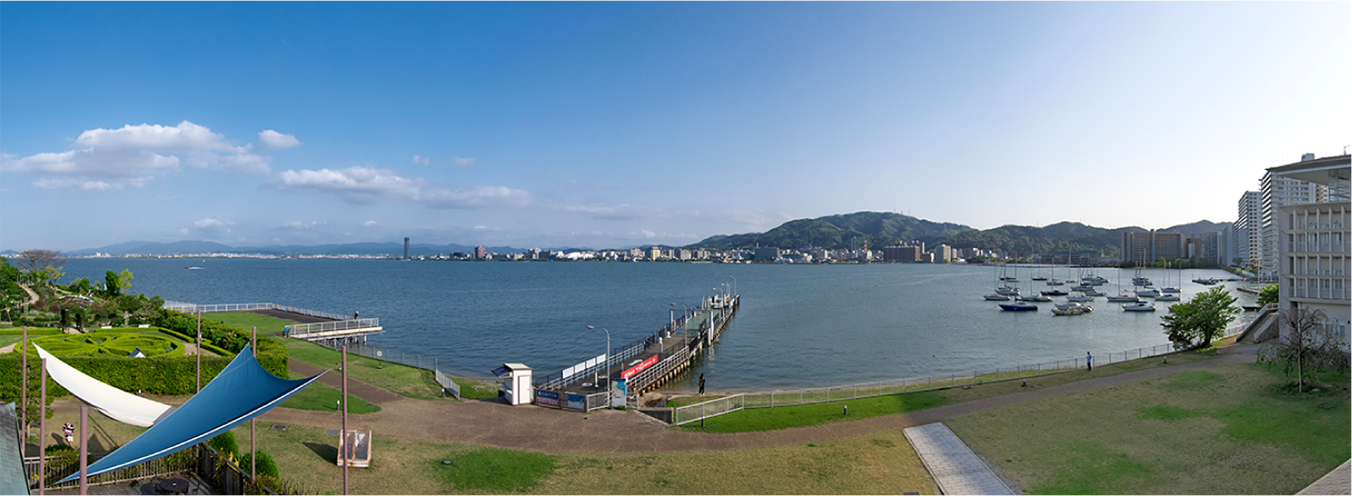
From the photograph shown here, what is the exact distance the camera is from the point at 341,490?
17.0 meters

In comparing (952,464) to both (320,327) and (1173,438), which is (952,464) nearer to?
(1173,438)

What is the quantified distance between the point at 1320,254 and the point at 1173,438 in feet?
80.2

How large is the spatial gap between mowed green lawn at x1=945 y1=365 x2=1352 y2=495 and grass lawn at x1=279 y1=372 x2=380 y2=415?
2448 cm

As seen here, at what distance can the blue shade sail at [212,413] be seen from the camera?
42.3 feet

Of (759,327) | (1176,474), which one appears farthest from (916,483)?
(759,327)

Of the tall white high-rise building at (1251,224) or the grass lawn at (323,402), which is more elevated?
the tall white high-rise building at (1251,224)

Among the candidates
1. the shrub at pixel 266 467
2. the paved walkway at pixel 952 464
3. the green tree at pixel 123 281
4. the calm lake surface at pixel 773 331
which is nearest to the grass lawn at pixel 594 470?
the paved walkway at pixel 952 464

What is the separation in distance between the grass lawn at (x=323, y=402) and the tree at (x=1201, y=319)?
171ft

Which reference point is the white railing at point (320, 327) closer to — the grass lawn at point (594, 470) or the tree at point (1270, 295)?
the grass lawn at point (594, 470)

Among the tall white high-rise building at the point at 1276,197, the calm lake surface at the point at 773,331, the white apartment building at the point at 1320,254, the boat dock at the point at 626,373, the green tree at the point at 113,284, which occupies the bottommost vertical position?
the calm lake surface at the point at 773,331

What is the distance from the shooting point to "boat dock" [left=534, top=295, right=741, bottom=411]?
27906 mm

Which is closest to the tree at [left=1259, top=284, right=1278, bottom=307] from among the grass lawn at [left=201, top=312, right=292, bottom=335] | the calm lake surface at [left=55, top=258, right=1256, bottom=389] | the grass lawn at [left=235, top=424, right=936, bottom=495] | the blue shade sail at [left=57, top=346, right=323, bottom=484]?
the calm lake surface at [left=55, top=258, right=1256, bottom=389]

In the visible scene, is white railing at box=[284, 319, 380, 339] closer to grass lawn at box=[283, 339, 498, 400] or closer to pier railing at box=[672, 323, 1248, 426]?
grass lawn at box=[283, 339, 498, 400]

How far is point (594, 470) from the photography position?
1952cm
